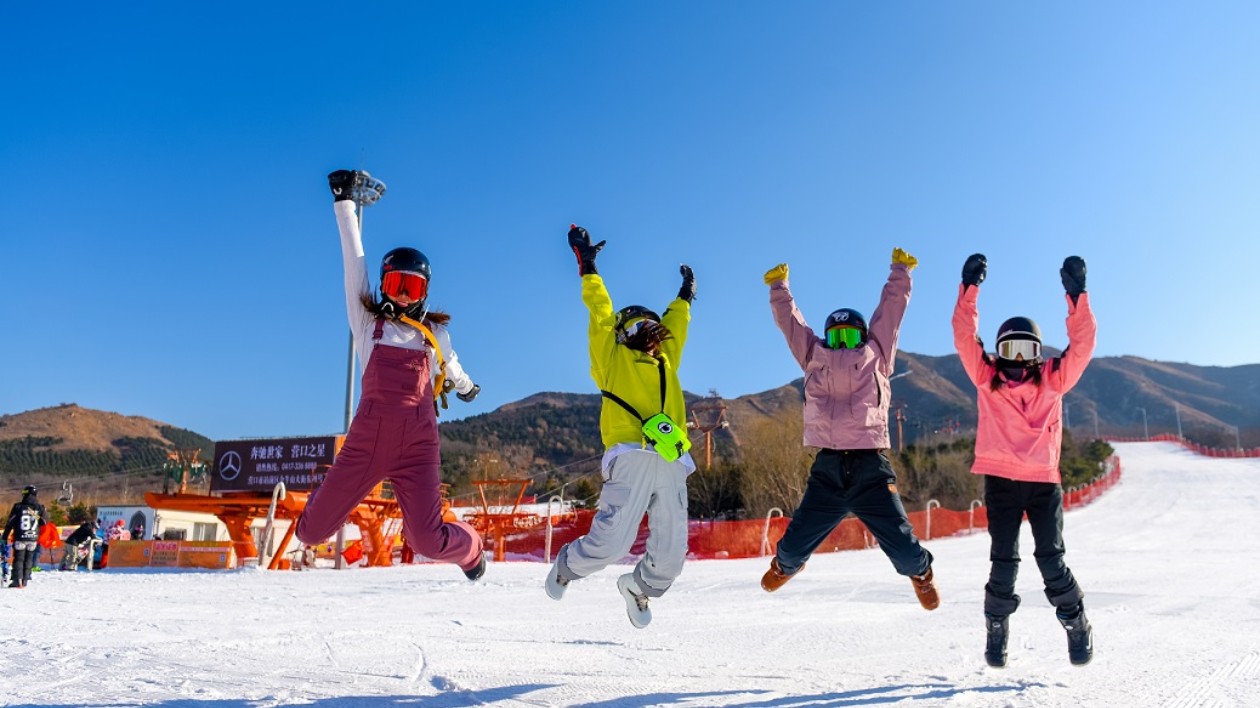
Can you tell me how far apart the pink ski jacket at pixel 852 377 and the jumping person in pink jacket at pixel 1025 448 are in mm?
538

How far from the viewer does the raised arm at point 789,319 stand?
234 inches

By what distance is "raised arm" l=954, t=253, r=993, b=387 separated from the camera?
18.7 feet

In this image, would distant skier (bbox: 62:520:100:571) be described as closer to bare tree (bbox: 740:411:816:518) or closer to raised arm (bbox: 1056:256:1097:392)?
raised arm (bbox: 1056:256:1097:392)

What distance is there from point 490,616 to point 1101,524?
94.6ft

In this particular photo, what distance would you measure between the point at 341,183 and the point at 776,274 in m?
3.24

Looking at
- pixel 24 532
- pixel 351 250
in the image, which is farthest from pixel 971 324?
pixel 24 532

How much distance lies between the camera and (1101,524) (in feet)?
97.0

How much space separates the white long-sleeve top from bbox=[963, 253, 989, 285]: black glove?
370 centimetres

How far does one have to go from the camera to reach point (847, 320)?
5762mm

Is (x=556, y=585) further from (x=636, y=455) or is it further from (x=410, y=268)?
(x=410, y=268)

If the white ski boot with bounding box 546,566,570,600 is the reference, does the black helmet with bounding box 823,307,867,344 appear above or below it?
above

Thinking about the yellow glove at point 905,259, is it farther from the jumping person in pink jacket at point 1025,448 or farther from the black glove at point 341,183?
the black glove at point 341,183

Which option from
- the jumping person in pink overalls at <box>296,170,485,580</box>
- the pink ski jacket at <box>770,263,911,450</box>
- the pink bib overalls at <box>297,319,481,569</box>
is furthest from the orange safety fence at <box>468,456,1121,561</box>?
the pink bib overalls at <box>297,319,481,569</box>

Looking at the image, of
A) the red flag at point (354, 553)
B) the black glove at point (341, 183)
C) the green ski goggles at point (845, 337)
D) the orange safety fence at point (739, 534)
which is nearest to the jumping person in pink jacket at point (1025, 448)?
the green ski goggles at point (845, 337)
